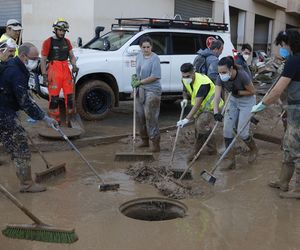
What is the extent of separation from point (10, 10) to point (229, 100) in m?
11.5

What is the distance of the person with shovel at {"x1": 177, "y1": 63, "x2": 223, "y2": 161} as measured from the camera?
257 inches

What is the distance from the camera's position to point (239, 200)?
17.7ft

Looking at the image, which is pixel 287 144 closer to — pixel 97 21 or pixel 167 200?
pixel 167 200

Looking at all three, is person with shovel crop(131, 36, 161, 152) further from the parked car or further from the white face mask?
the parked car

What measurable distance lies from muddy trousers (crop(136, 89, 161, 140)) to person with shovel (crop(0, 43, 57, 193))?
2099mm

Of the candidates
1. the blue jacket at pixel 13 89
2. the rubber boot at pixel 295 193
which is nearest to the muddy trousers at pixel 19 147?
the blue jacket at pixel 13 89

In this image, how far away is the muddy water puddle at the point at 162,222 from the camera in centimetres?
421

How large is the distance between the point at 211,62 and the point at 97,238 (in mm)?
4881

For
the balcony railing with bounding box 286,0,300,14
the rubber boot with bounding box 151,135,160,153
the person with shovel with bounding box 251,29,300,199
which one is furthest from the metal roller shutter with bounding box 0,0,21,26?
the balcony railing with bounding box 286,0,300,14

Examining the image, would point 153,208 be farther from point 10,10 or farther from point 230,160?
point 10,10

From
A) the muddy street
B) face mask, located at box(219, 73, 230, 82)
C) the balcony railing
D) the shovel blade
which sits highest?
the balcony railing

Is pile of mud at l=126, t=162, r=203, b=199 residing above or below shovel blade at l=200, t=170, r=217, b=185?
below

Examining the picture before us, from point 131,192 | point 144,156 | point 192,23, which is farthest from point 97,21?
point 131,192

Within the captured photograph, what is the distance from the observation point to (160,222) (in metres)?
4.69
